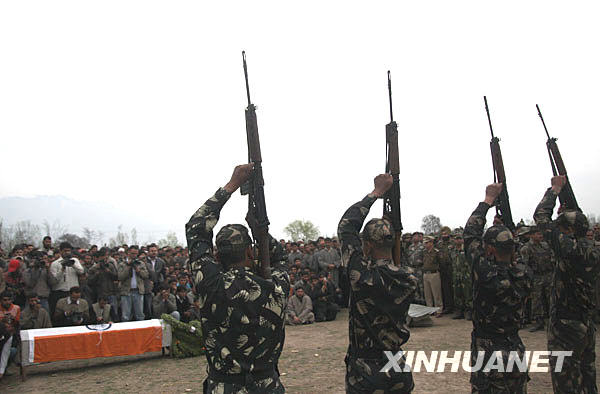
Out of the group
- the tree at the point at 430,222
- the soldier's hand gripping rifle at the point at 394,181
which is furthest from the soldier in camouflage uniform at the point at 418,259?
the tree at the point at 430,222

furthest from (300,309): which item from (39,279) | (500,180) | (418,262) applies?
(500,180)

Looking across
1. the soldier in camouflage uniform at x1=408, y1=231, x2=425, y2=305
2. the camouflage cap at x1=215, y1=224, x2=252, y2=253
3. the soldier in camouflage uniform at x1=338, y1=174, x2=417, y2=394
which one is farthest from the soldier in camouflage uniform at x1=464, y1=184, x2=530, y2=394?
the soldier in camouflage uniform at x1=408, y1=231, x2=425, y2=305

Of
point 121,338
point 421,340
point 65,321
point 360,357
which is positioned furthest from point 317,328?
point 360,357

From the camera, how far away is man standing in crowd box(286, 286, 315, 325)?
12453 millimetres

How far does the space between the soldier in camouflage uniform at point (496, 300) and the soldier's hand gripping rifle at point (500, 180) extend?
90 cm

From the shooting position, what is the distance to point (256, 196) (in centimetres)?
338

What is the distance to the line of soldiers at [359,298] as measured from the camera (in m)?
2.79

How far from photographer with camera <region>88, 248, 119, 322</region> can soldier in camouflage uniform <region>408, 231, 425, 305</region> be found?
7.95 metres

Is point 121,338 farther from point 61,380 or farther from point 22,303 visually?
point 22,303

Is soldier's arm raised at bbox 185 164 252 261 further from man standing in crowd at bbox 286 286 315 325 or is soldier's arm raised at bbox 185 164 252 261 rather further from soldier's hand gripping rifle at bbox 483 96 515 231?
man standing in crowd at bbox 286 286 315 325

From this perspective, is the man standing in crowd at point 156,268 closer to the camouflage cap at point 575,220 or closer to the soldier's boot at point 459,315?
the soldier's boot at point 459,315

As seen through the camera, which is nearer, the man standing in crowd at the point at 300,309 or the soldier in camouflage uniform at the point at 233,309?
the soldier in camouflage uniform at the point at 233,309

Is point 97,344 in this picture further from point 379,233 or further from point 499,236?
point 499,236

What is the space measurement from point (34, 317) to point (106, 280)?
2.07m
